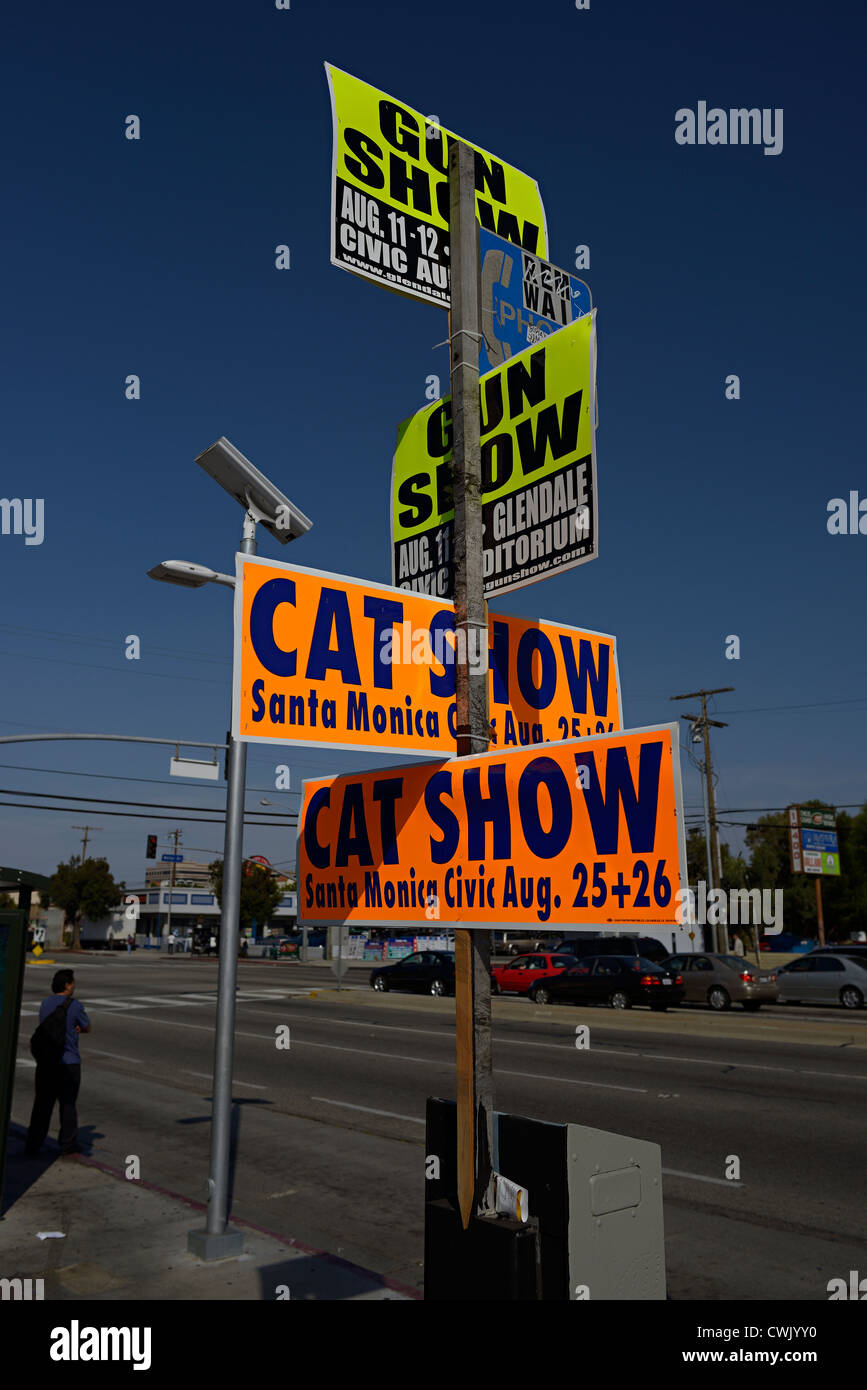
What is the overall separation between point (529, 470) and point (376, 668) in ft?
3.26

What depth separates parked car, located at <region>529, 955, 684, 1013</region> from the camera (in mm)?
26641

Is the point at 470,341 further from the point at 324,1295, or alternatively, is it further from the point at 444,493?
the point at 324,1295

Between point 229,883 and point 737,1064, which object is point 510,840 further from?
point 737,1064

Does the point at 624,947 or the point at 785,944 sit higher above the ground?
the point at 624,947

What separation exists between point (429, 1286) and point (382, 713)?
2.04m

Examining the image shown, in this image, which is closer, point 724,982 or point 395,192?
point 395,192

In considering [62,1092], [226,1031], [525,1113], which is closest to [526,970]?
[525,1113]

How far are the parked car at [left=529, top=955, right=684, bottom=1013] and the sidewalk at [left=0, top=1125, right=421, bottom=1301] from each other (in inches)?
781

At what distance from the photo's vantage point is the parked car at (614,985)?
87.4 ft

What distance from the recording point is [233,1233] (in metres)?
6.93

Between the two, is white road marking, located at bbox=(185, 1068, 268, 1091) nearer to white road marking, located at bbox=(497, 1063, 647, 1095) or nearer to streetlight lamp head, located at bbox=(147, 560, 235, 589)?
white road marking, located at bbox=(497, 1063, 647, 1095)

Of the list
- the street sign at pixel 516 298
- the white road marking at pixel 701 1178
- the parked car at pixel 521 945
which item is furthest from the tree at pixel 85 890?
the street sign at pixel 516 298

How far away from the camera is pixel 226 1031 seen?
7.03 m
